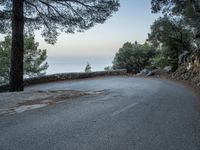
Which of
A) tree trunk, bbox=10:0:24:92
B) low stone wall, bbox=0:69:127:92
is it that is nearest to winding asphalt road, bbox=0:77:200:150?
tree trunk, bbox=10:0:24:92

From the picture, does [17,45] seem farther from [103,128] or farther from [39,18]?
[103,128]

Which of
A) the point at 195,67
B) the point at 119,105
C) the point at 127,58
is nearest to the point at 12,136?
the point at 119,105

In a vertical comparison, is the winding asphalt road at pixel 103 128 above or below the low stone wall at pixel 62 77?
below

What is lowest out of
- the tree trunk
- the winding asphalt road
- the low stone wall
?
the winding asphalt road

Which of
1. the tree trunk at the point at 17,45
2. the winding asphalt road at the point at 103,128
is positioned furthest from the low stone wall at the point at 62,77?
the winding asphalt road at the point at 103,128

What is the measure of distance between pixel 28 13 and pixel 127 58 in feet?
73.7

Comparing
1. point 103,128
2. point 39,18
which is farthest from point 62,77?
point 103,128

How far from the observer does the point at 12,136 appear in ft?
18.4

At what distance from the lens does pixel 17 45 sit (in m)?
16.2

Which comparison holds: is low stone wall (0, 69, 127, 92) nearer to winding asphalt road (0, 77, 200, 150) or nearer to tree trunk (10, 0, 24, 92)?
tree trunk (10, 0, 24, 92)

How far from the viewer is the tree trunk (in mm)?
15938

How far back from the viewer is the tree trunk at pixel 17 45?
1594 centimetres

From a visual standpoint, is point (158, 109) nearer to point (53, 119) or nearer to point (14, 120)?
point (53, 119)

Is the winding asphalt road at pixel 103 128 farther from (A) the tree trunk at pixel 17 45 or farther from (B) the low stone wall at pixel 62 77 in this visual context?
(B) the low stone wall at pixel 62 77
